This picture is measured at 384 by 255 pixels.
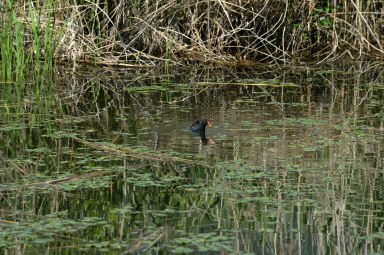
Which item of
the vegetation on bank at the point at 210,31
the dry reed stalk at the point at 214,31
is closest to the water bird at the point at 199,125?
the vegetation on bank at the point at 210,31

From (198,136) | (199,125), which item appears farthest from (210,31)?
(198,136)

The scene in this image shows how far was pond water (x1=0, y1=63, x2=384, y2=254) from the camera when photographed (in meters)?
4.30

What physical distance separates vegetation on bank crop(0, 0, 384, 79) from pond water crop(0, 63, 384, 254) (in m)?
1.74

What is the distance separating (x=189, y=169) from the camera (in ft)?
18.8

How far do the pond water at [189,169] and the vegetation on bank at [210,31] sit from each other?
1.74 m

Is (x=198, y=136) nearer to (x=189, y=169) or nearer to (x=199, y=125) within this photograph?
(x=199, y=125)

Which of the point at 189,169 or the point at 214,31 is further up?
the point at 214,31

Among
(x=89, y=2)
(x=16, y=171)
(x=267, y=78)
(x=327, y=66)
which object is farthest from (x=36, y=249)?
(x=327, y=66)

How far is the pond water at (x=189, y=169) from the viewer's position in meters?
4.30

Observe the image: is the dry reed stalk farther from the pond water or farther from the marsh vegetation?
the pond water

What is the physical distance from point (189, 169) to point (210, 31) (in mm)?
6447

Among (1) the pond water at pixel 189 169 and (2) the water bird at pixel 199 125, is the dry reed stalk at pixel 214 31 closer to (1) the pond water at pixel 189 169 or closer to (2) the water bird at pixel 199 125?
(1) the pond water at pixel 189 169

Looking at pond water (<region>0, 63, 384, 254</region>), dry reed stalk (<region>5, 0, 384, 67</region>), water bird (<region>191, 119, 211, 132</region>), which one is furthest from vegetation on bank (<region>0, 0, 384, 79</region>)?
water bird (<region>191, 119, 211, 132</region>)

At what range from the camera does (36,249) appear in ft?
13.3
